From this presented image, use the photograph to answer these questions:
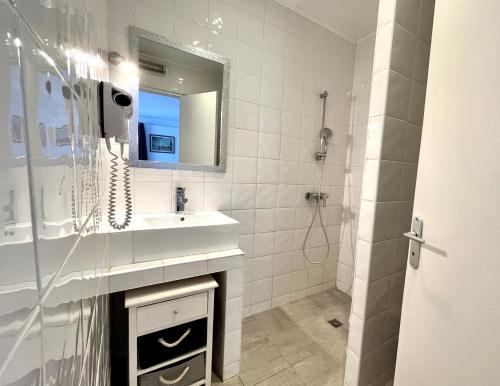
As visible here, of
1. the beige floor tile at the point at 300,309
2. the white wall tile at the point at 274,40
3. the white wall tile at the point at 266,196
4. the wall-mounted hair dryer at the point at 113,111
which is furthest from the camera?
the beige floor tile at the point at 300,309

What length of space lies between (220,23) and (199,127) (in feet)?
2.29

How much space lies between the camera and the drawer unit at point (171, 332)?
3.28 feet

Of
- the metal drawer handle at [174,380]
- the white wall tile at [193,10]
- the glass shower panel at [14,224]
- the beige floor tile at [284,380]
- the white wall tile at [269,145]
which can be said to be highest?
the white wall tile at [193,10]

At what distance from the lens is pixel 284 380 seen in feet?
4.28

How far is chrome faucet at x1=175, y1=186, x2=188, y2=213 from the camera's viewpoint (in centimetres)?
144

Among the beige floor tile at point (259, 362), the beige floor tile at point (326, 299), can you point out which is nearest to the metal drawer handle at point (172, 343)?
the beige floor tile at point (259, 362)

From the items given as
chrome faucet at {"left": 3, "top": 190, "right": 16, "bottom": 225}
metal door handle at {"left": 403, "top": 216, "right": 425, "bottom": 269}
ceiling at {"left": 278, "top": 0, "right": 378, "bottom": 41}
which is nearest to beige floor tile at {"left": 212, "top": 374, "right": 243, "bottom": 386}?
metal door handle at {"left": 403, "top": 216, "right": 425, "bottom": 269}

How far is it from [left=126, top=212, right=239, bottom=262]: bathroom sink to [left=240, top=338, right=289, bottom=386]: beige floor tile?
0.77m

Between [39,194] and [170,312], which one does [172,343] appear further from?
[39,194]

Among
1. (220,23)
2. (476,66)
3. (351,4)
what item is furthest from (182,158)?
(351,4)

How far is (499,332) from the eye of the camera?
1.94ft

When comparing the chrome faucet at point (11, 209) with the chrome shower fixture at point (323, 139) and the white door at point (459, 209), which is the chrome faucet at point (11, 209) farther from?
the chrome shower fixture at point (323, 139)

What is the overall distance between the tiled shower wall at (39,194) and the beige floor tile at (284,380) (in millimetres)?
1302

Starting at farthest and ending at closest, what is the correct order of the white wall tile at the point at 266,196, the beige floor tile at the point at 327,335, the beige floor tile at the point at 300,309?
the beige floor tile at the point at 300,309, the white wall tile at the point at 266,196, the beige floor tile at the point at 327,335
